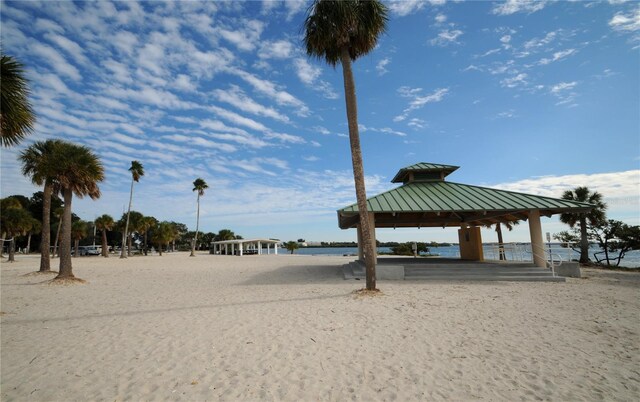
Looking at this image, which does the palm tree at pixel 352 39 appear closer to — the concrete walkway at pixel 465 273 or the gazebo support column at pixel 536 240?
the concrete walkway at pixel 465 273

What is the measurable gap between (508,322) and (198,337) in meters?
6.61

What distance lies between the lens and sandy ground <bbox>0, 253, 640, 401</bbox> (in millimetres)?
3902

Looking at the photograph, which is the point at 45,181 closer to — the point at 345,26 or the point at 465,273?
the point at 345,26

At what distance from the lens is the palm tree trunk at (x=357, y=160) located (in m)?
10.3

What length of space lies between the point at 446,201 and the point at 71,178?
18709mm

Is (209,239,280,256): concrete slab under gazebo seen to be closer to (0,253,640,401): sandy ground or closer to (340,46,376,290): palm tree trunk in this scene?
(0,253,640,401): sandy ground

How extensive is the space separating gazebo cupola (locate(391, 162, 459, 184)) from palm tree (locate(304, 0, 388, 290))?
8.07m

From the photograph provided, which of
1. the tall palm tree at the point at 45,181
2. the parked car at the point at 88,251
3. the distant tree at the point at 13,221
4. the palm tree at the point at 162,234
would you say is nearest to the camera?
the tall palm tree at the point at 45,181

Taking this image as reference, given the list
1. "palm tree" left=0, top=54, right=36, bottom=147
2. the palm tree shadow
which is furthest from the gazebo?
"palm tree" left=0, top=54, right=36, bottom=147

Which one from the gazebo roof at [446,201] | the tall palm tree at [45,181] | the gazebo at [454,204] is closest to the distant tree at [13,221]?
the tall palm tree at [45,181]

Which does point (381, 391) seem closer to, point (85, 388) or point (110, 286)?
point (85, 388)

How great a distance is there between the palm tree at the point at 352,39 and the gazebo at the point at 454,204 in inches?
132

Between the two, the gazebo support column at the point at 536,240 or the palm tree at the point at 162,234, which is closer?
the gazebo support column at the point at 536,240

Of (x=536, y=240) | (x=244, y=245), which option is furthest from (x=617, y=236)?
(x=244, y=245)
